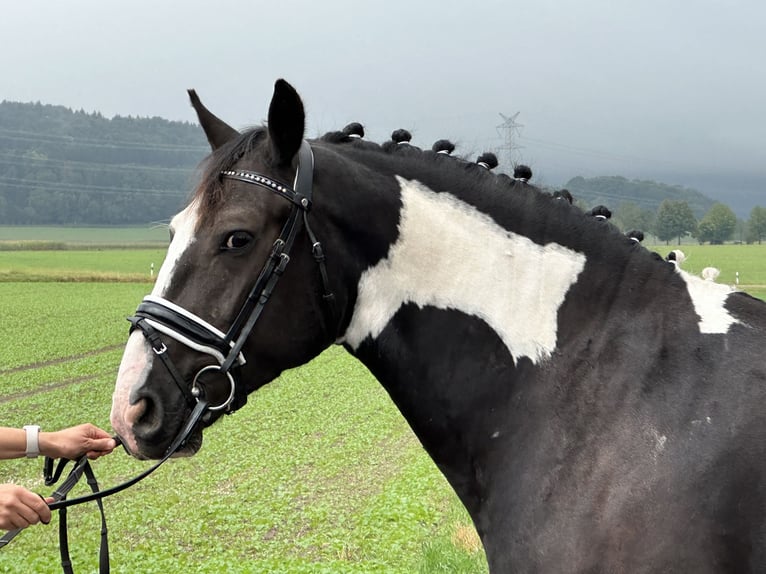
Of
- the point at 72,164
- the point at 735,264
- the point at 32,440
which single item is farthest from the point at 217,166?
the point at 72,164

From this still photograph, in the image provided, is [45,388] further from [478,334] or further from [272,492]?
[478,334]

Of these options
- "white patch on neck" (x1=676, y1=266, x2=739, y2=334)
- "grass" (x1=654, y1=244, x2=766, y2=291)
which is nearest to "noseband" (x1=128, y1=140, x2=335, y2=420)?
"white patch on neck" (x1=676, y1=266, x2=739, y2=334)

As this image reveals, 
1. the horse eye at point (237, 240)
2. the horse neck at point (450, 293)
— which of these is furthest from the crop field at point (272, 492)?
the horse eye at point (237, 240)

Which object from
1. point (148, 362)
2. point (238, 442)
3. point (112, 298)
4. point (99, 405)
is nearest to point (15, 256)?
point (112, 298)

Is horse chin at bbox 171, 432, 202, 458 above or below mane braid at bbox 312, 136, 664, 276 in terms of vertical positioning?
below

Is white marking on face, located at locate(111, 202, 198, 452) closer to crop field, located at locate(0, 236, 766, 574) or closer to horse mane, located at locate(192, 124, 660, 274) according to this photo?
horse mane, located at locate(192, 124, 660, 274)

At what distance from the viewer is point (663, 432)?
7.79 ft

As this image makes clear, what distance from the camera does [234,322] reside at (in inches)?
104

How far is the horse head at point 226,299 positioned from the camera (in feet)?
8.47

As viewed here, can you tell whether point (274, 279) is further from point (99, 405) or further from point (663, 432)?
point (99, 405)

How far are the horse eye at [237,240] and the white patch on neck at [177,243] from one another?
0.13 metres

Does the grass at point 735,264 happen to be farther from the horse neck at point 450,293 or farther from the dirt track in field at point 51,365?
the horse neck at point 450,293

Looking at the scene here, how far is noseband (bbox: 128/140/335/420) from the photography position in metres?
2.59

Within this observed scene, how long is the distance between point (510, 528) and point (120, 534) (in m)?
8.16
